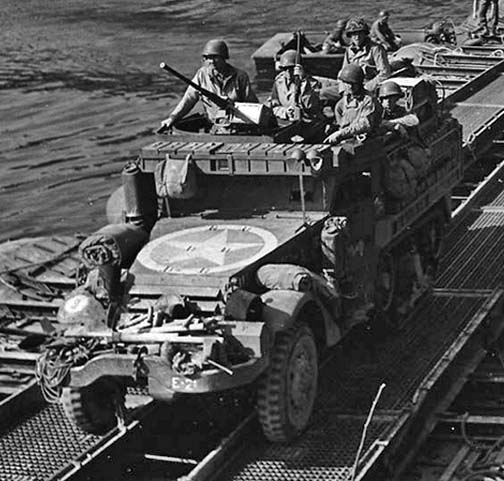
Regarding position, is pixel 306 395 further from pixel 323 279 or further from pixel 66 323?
pixel 66 323

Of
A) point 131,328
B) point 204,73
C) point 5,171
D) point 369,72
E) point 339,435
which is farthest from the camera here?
point 5,171

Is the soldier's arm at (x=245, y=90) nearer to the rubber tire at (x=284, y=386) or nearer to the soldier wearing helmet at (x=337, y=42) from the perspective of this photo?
the rubber tire at (x=284, y=386)

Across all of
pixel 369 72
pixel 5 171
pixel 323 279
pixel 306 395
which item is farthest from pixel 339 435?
pixel 5 171

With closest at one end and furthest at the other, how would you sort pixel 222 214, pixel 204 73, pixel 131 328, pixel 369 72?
pixel 131 328 → pixel 222 214 → pixel 204 73 → pixel 369 72

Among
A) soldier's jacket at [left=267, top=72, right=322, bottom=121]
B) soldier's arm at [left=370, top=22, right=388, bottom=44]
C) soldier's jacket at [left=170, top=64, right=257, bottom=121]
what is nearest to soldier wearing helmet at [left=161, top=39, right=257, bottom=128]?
soldier's jacket at [left=170, top=64, right=257, bottom=121]

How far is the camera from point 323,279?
1409 cm

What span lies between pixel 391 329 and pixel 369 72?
4.16m

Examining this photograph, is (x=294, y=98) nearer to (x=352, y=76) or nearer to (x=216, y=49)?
(x=352, y=76)

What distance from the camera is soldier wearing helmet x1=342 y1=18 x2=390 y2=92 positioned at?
18875mm

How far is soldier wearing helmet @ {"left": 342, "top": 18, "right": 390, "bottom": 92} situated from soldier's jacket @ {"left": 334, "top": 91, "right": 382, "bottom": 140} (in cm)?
312

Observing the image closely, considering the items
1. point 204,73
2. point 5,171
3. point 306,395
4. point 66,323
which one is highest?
point 204,73

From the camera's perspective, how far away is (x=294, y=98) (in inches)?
632

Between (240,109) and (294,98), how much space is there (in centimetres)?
94

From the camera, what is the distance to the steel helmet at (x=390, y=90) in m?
16.8
